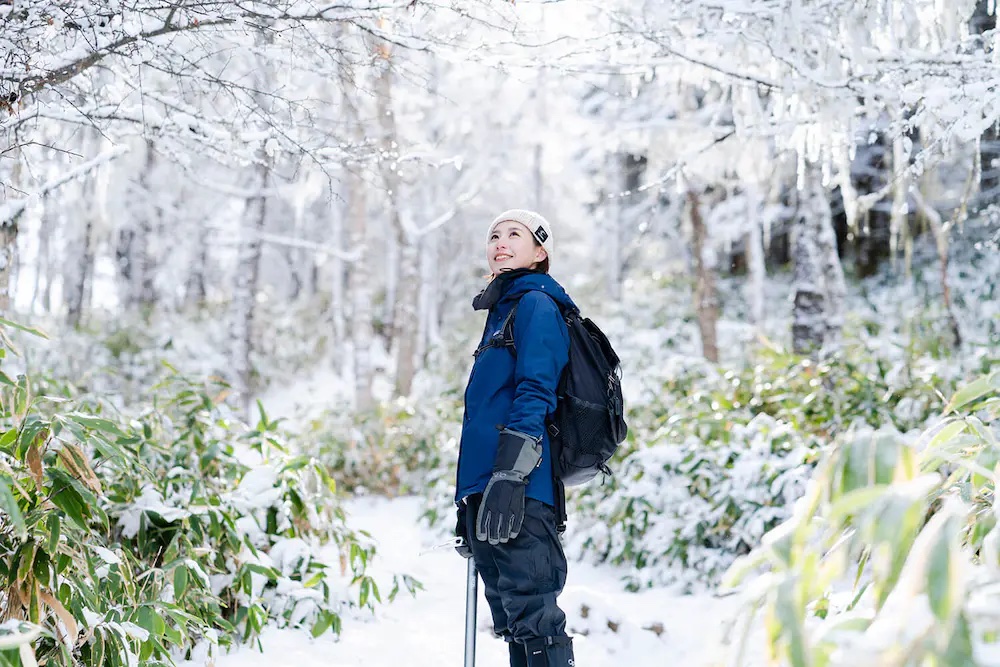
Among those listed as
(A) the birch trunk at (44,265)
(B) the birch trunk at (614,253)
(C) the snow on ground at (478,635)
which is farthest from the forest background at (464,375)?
(A) the birch trunk at (44,265)

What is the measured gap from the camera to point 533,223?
2.91 metres

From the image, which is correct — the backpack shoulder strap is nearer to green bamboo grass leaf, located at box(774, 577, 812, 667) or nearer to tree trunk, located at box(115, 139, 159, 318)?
green bamboo grass leaf, located at box(774, 577, 812, 667)

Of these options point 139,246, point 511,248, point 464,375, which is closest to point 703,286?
point 464,375

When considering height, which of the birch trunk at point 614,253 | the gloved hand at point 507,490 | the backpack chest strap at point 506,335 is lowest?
the gloved hand at point 507,490

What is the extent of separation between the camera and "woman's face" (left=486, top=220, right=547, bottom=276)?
2.86 metres

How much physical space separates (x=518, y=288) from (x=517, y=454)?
65cm

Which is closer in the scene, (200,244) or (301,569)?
(301,569)

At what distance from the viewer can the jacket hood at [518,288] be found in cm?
272

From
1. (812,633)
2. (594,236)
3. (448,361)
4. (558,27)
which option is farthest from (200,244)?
(812,633)

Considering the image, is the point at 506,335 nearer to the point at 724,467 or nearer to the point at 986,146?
the point at 724,467

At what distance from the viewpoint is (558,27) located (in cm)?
354

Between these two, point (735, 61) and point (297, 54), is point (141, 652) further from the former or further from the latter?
point (735, 61)

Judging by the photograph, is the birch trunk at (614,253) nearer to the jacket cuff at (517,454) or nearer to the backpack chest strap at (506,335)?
the backpack chest strap at (506,335)

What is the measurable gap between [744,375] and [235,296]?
621 cm
